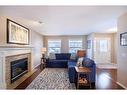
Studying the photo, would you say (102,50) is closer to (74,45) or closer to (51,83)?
(74,45)

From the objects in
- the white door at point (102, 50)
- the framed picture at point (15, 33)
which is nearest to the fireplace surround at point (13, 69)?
the framed picture at point (15, 33)

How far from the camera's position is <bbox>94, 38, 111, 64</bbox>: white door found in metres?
9.90

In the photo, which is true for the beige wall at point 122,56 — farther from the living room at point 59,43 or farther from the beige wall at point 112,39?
the beige wall at point 112,39

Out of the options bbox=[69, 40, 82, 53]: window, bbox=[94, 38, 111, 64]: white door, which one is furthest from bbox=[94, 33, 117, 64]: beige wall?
bbox=[69, 40, 82, 53]: window

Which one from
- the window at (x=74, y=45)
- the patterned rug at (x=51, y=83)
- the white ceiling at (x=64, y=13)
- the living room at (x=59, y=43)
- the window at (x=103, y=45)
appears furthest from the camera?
the window at (x=74, y=45)

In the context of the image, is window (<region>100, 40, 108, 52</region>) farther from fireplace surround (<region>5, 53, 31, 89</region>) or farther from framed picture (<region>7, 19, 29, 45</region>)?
fireplace surround (<region>5, 53, 31, 89</region>)

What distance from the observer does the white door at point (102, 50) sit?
9.90 metres

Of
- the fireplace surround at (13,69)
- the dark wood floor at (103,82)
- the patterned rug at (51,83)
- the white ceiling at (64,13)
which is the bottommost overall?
the dark wood floor at (103,82)

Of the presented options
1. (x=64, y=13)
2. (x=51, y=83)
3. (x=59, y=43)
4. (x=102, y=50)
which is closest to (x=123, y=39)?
(x=64, y=13)

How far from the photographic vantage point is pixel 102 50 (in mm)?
9953

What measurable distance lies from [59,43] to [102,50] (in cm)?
340
